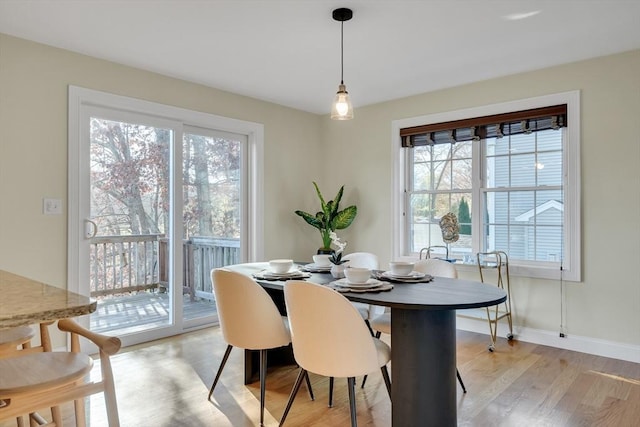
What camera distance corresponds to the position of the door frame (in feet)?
10.8

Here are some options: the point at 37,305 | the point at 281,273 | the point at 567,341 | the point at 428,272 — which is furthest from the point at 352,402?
the point at 567,341

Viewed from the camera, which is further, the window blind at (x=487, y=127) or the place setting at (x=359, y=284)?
the window blind at (x=487, y=127)

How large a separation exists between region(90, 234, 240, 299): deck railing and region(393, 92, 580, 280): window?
1.95 m

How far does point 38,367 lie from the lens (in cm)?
128

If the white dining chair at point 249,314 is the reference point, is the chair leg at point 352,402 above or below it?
below

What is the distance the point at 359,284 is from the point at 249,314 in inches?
24.8

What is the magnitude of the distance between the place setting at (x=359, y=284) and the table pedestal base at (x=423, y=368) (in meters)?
0.18

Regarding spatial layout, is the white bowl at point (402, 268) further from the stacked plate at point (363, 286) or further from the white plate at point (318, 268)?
the white plate at point (318, 268)

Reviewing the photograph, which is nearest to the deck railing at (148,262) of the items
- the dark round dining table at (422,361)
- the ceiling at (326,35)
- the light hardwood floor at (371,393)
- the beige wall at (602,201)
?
the light hardwood floor at (371,393)

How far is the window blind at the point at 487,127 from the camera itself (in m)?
3.68

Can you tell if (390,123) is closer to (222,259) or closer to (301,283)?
(222,259)

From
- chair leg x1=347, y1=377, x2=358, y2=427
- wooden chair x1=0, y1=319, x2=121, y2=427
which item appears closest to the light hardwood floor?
chair leg x1=347, y1=377, x2=358, y2=427

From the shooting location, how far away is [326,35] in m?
2.98

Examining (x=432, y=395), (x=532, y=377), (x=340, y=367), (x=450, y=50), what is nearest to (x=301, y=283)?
(x=340, y=367)
